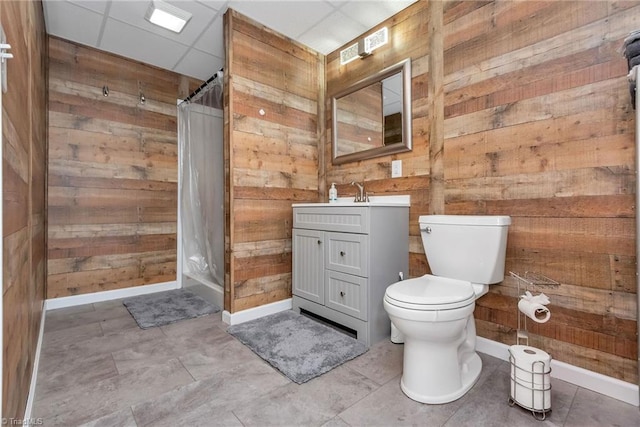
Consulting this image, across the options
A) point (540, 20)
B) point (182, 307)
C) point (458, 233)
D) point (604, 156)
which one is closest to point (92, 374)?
point (182, 307)

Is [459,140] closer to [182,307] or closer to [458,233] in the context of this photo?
[458,233]

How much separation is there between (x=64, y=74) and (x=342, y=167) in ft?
8.48

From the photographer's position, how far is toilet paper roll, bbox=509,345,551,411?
4.24ft

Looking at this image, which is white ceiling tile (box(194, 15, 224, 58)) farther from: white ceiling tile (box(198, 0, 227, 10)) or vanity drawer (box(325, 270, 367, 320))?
vanity drawer (box(325, 270, 367, 320))

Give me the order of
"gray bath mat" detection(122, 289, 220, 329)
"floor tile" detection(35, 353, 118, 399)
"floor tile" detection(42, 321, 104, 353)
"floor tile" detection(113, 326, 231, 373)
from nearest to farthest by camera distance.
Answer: "floor tile" detection(35, 353, 118, 399) < "floor tile" detection(113, 326, 231, 373) < "floor tile" detection(42, 321, 104, 353) < "gray bath mat" detection(122, 289, 220, 329)

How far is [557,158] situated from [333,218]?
1310 mm

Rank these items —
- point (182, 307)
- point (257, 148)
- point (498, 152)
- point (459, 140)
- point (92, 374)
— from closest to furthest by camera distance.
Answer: point (92, 374)
point (498, 152)
point (459, 140)
point (257, 148)
point (182, 307)

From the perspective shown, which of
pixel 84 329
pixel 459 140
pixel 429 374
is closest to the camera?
pixel 429 374

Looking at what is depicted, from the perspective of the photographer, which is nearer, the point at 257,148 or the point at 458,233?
the point at 458,233

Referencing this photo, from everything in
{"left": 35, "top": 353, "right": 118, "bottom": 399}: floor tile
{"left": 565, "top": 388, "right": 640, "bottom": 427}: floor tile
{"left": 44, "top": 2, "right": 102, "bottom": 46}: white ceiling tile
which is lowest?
{"left": 565, "top": 388, "right": 640, "bottom": 427}: floor tile

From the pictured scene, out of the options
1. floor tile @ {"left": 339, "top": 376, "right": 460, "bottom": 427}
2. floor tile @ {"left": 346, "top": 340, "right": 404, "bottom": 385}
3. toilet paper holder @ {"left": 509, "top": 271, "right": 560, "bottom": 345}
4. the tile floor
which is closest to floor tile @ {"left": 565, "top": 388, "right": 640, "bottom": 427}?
the tile floor

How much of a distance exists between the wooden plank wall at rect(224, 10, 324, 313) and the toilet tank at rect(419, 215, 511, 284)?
1.28 m

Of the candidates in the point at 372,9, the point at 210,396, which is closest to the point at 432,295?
the point at 210,396

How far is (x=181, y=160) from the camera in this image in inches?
132
